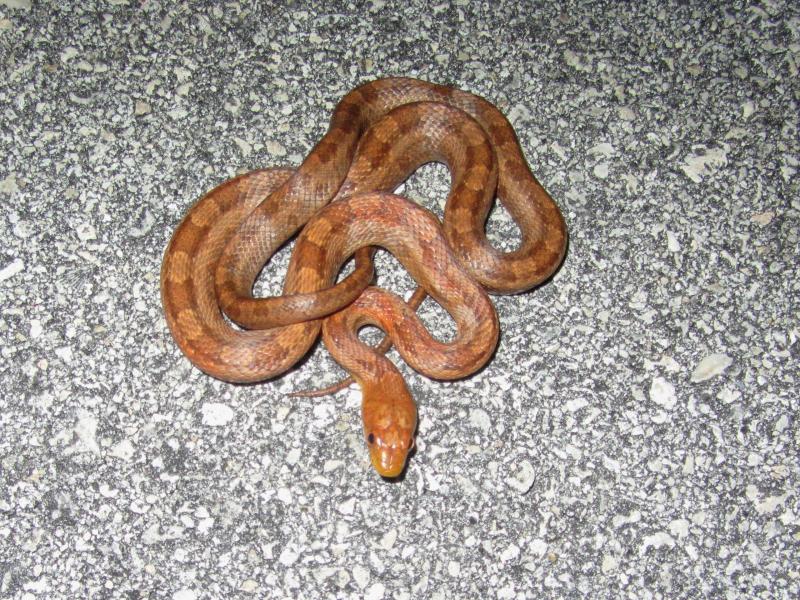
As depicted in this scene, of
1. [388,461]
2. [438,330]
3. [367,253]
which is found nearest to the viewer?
[388,461]

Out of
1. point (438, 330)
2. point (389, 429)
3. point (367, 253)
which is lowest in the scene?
point (438, 330)

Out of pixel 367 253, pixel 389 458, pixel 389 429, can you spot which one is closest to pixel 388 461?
pixel 389 458

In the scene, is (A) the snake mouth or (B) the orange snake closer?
(A) the snake mouth

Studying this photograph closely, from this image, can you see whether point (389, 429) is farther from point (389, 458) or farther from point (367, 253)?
point (367, 253)

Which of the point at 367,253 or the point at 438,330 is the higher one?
the point at 367,253

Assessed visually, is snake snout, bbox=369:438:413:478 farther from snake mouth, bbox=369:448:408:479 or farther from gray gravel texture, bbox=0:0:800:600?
gray gravel texture, bbox=0:0:800:600

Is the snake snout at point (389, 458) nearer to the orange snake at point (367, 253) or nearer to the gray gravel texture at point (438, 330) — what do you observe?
the orange snake at point (367, 253)

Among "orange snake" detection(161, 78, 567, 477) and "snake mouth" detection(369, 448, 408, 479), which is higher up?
"orange snake" detection(161, 78, 567, 477)

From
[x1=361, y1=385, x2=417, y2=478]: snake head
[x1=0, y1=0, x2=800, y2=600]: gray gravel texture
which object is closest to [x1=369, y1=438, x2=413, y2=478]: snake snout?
[x1=361, y1=385, x2=417, y2=478]: snake head
